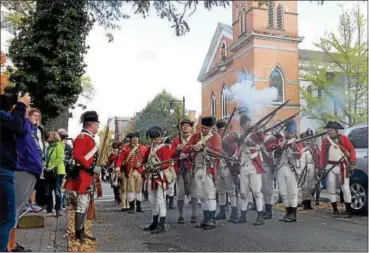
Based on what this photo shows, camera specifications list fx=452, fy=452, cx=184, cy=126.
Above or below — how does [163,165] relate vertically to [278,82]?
below

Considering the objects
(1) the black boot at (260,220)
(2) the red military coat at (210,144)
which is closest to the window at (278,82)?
(2) the red military coat at (210,144)

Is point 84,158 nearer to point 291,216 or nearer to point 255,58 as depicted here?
point 255,58

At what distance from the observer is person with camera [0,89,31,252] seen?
12.7ft

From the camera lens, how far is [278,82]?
7270 mm

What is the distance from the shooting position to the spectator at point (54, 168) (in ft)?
25.9

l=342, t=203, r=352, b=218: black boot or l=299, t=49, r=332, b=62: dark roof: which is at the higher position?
l=299, t=49, r=332, b=62: dark roof

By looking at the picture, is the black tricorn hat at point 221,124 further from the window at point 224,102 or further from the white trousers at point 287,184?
the white trousers at point 287,184

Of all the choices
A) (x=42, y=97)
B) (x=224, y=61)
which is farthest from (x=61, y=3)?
(x=224, y=61)

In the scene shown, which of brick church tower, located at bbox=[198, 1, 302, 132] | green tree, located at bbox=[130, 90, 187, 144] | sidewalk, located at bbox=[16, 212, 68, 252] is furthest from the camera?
green tree, located at bbox=[130, 90, 187, 144]

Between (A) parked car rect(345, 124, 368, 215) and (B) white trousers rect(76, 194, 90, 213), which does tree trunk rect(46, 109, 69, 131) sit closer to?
(B) white trousers rect(76, 194, 90, 213)

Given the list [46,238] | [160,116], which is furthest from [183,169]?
[46,238]

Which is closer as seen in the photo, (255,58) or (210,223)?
(210,223)

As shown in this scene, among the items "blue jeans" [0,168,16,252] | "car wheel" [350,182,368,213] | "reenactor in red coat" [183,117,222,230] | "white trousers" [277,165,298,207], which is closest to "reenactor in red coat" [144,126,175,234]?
"reenactor in red coat" [183,117,222,230]

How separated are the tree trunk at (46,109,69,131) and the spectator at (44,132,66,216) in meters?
1.34
